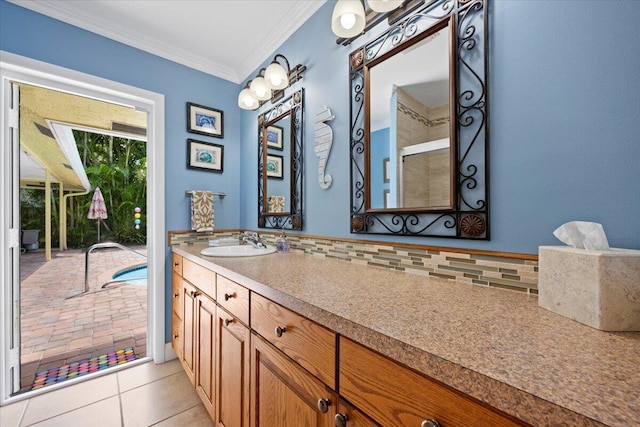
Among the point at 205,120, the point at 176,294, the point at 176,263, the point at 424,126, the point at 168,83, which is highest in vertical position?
the point at 168,83

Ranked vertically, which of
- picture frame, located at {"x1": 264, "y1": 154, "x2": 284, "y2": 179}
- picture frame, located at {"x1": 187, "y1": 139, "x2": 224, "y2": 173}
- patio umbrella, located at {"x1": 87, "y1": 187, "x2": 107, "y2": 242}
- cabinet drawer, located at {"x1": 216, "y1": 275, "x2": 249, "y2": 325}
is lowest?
cabinet drawer, located at {"x1": 216, "y1": 275, "x2": 249, "y2": 325}

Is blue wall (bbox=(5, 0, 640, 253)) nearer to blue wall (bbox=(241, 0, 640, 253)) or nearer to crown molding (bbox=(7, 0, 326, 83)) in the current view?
blue wall (bbox=(241, 0, 640, 253))

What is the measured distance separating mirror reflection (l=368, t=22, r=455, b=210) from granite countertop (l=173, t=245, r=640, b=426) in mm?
402

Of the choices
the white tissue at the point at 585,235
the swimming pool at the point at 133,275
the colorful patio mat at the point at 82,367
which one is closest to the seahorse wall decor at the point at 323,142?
the white tissue at the point at 585,235

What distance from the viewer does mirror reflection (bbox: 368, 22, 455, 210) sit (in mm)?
1035

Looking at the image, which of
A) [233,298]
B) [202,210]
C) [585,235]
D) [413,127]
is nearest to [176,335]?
[202,210]

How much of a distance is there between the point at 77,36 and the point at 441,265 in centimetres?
264

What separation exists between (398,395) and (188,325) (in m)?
1.58

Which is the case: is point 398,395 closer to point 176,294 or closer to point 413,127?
point 413,127

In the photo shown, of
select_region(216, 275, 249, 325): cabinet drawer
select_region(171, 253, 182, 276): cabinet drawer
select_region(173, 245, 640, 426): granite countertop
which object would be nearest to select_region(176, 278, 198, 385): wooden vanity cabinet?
select_region(171, 253, 182, 276): cabinet drawer

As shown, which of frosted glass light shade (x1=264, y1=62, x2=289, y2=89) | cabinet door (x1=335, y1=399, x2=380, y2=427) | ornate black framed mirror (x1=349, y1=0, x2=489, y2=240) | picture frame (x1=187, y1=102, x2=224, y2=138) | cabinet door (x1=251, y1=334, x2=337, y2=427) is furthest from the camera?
picture frame (x1=187, y1=102, x2=224, y2=138)

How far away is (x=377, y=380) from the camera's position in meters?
0.57

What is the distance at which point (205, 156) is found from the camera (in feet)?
7.65

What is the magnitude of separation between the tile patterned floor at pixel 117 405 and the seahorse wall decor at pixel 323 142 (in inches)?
60.2
